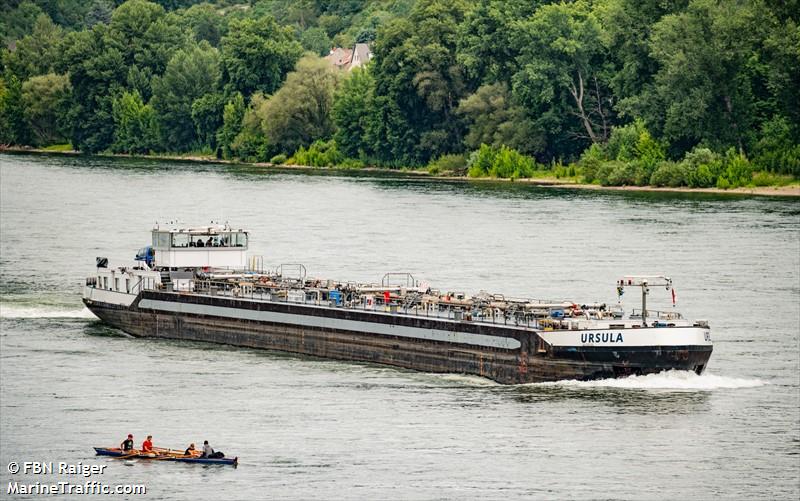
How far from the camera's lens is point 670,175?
15638 centimetres

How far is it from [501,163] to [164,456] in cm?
12121

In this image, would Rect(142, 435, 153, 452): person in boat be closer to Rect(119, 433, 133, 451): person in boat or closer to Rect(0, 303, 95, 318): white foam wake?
Rect(119, 433, 133, 451): person in boat

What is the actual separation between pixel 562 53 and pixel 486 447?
390 ft

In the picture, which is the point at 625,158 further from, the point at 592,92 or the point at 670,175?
the point at 592,92

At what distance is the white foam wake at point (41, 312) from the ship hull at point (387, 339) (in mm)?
2005

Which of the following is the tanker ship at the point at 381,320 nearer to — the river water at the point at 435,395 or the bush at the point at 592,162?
the river water at the point at 435,395

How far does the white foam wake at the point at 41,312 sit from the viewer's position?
8588cm

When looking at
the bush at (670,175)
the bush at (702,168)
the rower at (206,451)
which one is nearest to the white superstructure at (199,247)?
the rower at (206,451)

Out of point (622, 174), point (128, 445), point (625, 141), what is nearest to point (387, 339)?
point (128, 445)

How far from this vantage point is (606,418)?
62.0 meters

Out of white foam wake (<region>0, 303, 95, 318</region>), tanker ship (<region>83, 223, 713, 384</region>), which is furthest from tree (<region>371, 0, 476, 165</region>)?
white foam wake (<region>0, 303, 95, 318</region>)

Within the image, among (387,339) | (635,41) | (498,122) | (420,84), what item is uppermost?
(635,41)

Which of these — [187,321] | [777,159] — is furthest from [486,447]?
[777,159]


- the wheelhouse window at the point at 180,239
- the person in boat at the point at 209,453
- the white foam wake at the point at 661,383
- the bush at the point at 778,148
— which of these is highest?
the bush at the point at 778,148
